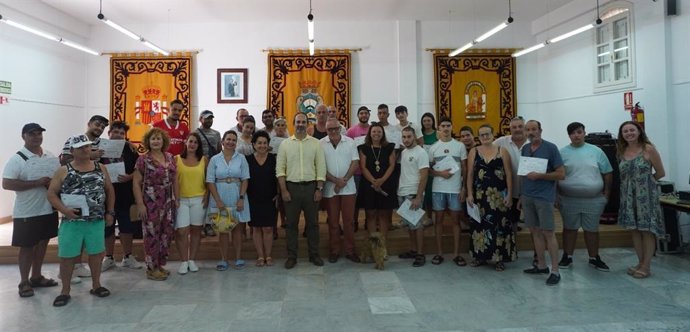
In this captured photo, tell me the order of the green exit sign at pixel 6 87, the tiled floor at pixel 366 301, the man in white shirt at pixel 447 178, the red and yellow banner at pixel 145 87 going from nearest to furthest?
1. the tiled floor at pixel 366 301
2. the man in white shirt at pixel 447 178
3. the green exit sign at pixel 6 87
4. the red and yellow banner at pixel 145 87

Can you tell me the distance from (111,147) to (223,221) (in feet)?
4.26

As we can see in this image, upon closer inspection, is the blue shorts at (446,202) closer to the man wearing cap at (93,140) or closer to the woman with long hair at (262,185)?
the woman with long hair at (262,185)

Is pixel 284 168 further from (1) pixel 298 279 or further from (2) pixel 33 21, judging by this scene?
(2) pixel 33 21

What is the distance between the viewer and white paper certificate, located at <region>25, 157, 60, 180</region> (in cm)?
309

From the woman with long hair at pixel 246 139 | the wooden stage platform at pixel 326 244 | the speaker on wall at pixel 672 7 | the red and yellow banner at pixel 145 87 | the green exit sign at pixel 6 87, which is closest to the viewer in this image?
the woman with long hair at pixel 246 139

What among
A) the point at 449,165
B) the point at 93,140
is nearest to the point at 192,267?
the point at 93,140

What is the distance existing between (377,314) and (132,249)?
2.91m

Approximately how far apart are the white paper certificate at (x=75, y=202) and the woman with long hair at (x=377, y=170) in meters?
2.42

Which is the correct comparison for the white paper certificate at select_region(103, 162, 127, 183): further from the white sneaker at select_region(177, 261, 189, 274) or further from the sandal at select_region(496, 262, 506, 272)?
the sandal at select_region(496, 262, 506, 272)

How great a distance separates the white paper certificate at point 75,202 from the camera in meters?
2.89

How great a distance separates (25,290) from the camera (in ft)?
10.5

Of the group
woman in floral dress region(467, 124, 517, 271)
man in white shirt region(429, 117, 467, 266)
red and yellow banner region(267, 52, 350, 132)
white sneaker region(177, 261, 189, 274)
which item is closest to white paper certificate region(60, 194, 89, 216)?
white sneaker region(177, 261, 189, 274)

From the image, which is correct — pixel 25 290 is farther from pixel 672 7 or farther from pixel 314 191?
pixel 672 7

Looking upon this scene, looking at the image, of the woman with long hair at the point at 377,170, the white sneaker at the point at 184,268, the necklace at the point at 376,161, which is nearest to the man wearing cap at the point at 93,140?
the white sneaker at the point at 184,268
